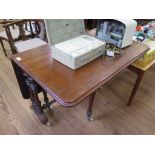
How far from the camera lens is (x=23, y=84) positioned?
1337 millimetres

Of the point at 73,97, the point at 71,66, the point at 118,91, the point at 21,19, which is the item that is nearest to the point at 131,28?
the point at 71,66

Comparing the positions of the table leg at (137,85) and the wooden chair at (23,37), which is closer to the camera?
the table leg at (137,85)

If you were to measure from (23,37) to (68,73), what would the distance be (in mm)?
1473

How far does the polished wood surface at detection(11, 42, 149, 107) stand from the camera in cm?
82

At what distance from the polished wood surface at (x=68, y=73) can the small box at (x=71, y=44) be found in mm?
47

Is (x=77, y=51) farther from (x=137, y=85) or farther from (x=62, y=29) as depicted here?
(x=137, y=85)

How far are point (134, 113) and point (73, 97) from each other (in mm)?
1122

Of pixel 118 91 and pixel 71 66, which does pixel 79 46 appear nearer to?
pixel 71 66

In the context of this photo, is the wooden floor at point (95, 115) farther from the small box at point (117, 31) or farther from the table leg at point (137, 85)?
the small box at point (117, 31)

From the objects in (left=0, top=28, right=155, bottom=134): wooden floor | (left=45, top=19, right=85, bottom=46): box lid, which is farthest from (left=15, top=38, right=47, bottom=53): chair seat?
(left=45, top=19, right=85, bottom=46): box lid

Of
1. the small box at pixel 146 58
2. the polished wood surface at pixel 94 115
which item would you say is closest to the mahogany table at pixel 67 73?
the small box at pixel 146 58

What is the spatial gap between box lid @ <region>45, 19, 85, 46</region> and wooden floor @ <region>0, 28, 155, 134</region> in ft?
2.76

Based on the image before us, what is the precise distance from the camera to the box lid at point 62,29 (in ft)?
3.43

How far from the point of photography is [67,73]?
0.96 metres
